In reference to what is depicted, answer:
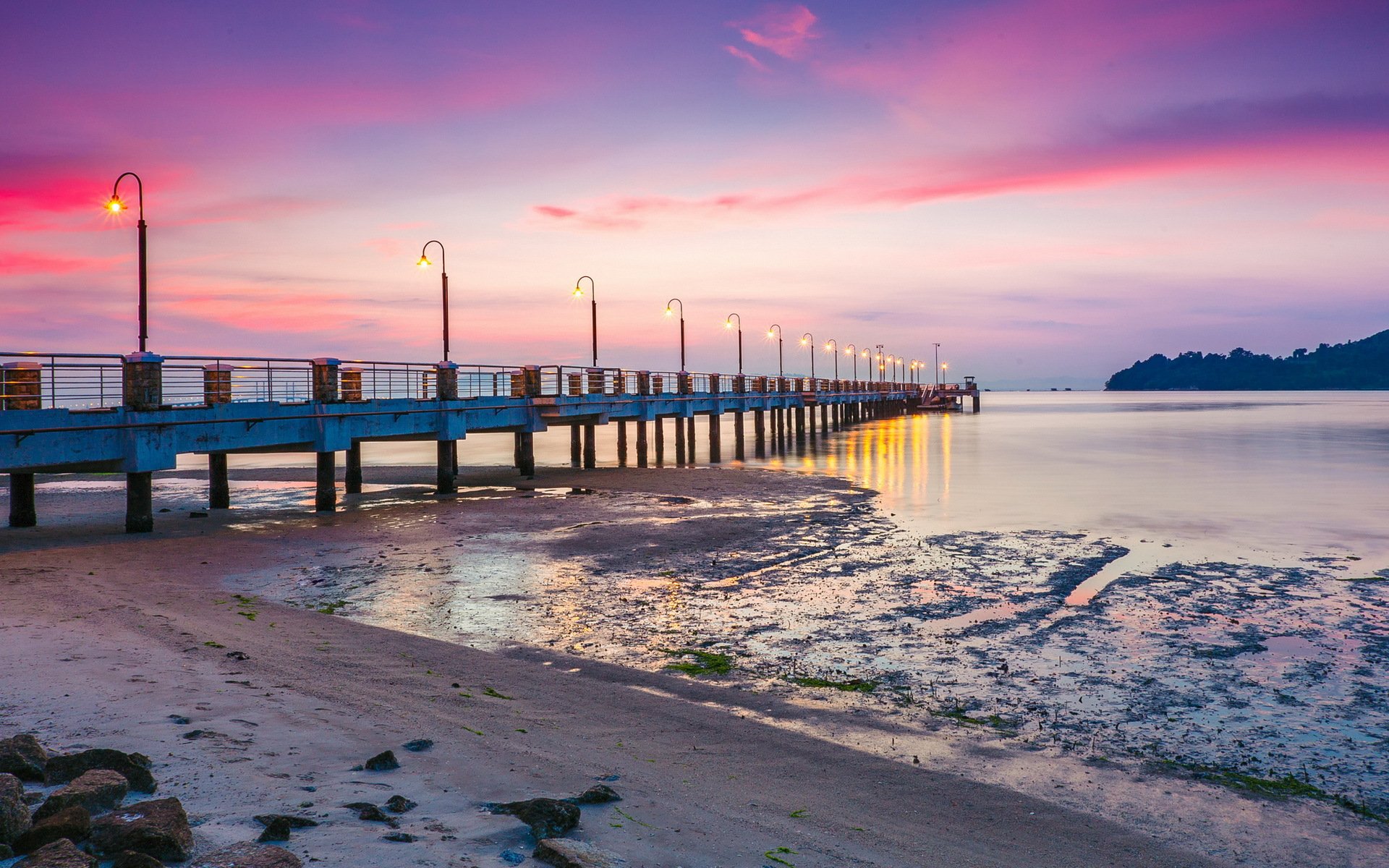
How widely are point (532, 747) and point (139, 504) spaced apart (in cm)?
1556

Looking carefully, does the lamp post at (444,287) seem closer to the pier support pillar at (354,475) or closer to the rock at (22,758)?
the pier support pillar at (354,475)

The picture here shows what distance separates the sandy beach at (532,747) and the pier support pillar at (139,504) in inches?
214

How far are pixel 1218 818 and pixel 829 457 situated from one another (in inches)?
1712

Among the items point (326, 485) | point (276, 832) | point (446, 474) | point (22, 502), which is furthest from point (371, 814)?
point (446, 474)

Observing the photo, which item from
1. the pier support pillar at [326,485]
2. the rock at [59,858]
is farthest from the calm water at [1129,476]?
the rock at [59,858]

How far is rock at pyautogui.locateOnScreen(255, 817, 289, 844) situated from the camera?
4.80 meters

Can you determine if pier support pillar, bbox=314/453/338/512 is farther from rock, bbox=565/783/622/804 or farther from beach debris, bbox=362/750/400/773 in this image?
rock, bbox=565/783/622/804

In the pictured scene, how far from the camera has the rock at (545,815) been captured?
520 centimetres

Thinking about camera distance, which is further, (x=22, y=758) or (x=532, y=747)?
(x=532, y=747)

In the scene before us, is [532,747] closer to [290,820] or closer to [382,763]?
[382,763]

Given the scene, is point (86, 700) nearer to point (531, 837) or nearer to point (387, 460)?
point (531, 837)

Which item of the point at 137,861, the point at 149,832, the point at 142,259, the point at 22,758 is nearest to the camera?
the point at 137,861

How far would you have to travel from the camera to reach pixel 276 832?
4824mm

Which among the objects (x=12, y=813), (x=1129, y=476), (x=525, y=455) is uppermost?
(x=525, y=455)
